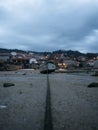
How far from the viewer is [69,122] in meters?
9.49

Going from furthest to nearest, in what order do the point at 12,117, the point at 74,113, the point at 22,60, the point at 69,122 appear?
the point at 22,60 < the point at 74,113 < the point at 12,117 < the point at 69,122

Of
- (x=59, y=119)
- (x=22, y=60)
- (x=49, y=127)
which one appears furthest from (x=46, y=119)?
(x=22, y=60)

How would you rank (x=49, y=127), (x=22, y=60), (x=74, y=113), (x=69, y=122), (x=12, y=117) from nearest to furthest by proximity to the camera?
(x=49, y=127)
(x=69, y=122)
(x=12, y=117)
(x=74, y=113)
(x=22, y=60)

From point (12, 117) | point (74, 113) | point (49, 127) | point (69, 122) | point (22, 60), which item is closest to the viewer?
point (49, 127)

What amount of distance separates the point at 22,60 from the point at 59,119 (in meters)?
171

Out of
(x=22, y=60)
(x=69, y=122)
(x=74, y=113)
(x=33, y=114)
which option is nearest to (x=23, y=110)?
(x=33, y=114)

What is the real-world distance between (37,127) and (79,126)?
1.24 meters

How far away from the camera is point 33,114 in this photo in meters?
10.9

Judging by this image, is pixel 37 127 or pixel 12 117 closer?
pixel 37 127

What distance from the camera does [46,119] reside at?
9.73m

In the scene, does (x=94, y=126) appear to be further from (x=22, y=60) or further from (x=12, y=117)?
(x=22, y=60)

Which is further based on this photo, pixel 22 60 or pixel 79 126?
pixel 22 60

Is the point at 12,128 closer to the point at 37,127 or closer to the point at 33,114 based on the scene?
the point at 37,127

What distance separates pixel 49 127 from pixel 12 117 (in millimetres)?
2208
